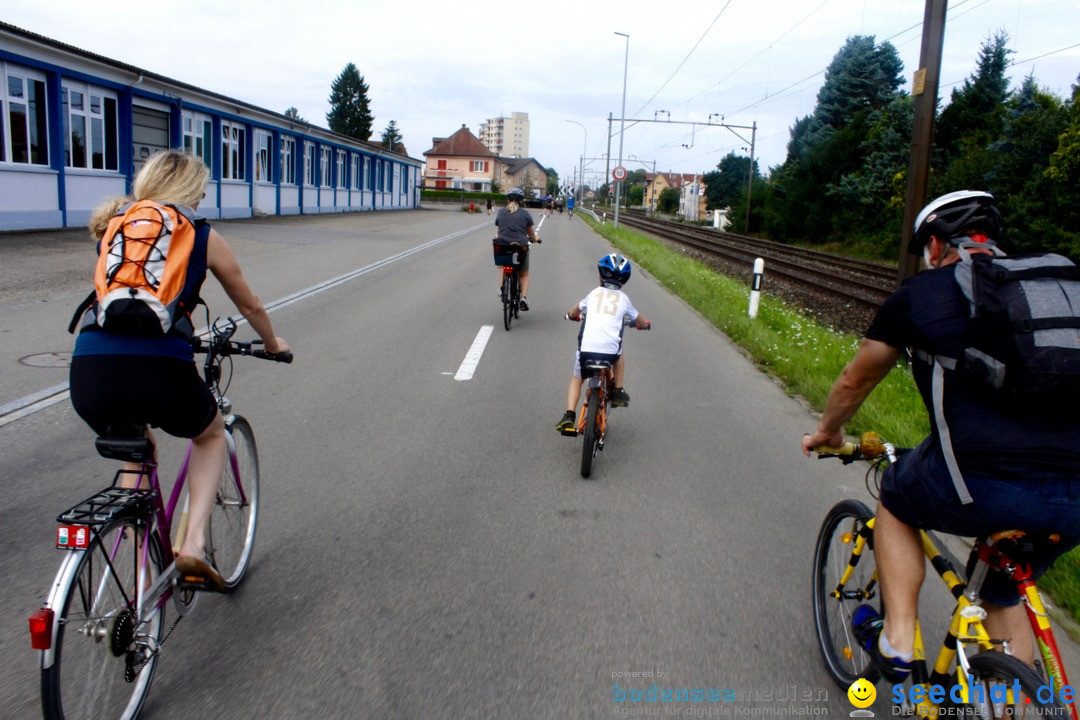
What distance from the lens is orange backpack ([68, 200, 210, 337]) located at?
8.70ft

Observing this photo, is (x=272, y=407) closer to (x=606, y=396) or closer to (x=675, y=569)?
(x=606, y=396)

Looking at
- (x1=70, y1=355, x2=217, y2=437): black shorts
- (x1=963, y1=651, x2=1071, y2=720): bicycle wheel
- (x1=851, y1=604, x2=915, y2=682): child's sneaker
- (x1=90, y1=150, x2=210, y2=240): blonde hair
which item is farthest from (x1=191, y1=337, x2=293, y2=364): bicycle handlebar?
(x1=963, y1=651, x2=1071, y2=720): bicycle wheel

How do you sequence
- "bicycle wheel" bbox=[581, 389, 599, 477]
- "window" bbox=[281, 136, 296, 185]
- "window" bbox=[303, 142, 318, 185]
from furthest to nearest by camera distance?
"window" bbox=[303, 142, 318, 185], "window" bbox=[281, 136, 296, 185], "bicycle wheel" bbox=[581, 389, 599, 477]

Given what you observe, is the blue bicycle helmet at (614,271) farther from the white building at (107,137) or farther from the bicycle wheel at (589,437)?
the white building at (107,137)

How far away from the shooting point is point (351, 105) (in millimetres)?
108000

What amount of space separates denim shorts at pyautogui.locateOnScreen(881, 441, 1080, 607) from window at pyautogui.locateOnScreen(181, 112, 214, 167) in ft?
99.3

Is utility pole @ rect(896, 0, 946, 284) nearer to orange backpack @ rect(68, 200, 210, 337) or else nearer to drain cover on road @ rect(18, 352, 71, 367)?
orange backpack @ rect(68, 200, 210, 337)

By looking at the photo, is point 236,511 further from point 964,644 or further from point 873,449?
point 964,644

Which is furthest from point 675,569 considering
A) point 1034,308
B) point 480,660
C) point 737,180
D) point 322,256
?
point 737,180

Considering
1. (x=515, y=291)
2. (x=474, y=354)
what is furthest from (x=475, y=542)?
(x=515, y=291)

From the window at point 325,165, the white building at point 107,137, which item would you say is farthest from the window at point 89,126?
the window at point 325,165

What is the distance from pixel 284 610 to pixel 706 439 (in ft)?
12.2

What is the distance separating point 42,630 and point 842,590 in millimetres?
2503

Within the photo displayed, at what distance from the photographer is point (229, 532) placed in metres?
3.70
